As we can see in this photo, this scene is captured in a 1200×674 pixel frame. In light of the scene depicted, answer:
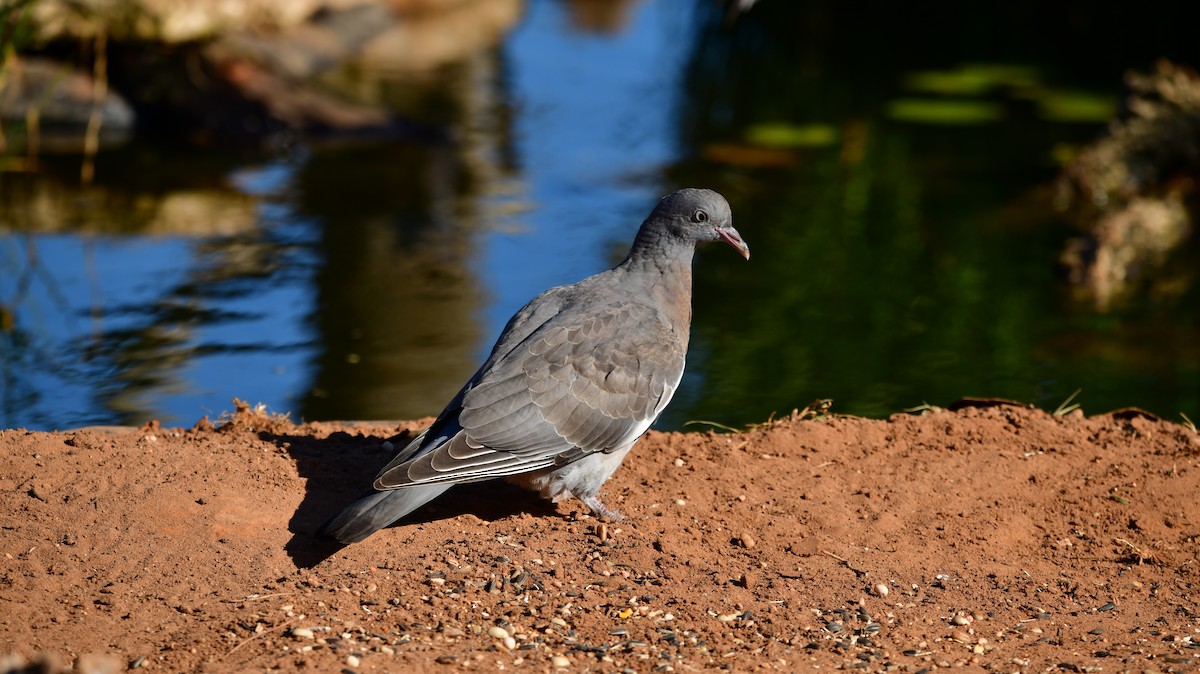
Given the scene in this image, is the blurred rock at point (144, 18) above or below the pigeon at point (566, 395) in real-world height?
above

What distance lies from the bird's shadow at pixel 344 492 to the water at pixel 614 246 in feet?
3.67

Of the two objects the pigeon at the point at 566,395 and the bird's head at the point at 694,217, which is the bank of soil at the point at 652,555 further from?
the bird's head at the point at 694,217

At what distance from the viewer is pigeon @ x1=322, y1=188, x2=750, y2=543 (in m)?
3.82

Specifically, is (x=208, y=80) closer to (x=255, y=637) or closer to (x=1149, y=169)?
(x=1149, y=169)

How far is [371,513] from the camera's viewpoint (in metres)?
3.70

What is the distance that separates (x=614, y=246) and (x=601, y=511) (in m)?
3.83

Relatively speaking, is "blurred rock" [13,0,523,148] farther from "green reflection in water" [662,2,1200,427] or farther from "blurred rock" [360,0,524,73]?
"green reflection in water" [662,2,1200,427]

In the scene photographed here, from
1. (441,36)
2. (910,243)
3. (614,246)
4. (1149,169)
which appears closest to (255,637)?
(614,246)

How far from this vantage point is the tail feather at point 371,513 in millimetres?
3676

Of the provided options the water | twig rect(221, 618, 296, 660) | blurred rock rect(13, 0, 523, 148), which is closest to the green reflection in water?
the water

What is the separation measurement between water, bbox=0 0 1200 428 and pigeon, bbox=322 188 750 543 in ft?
4.31

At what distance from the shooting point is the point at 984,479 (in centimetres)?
433

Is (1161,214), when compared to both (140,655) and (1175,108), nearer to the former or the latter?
(1175,108)

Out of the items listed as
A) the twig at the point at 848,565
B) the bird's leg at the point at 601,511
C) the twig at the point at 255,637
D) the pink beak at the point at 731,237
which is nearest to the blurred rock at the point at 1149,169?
the pink beak at the point at 731,237
